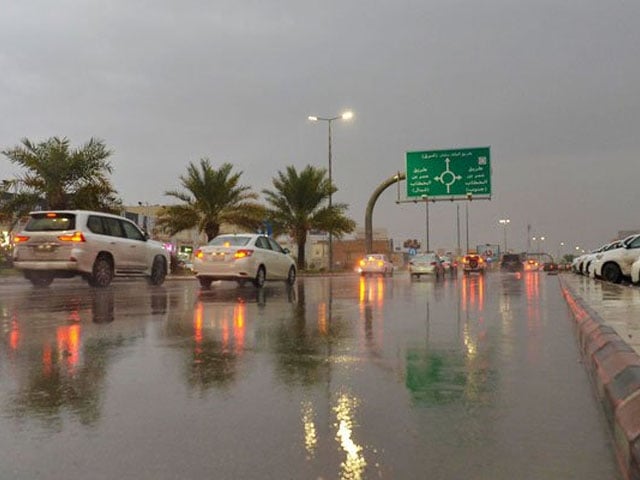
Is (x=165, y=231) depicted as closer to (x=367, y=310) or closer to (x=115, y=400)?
(x=367, y=310)

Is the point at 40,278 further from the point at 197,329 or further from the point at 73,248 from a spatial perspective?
the point at 197,329

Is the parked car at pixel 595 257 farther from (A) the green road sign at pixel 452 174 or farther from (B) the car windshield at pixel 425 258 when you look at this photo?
(A) the green road sign at pixel 452 174

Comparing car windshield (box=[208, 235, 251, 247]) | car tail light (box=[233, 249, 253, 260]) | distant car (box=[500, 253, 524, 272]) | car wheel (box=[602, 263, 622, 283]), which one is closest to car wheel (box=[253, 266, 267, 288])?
car tail light (box=[233, 249, 253, 260])

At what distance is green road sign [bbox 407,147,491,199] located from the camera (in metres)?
41.5

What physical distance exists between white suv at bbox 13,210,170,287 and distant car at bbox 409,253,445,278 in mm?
20939

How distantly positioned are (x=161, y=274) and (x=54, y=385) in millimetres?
14557

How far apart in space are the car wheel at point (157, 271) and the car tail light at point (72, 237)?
3.36 metres

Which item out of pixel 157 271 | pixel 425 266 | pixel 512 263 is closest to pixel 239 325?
pixel 157 271

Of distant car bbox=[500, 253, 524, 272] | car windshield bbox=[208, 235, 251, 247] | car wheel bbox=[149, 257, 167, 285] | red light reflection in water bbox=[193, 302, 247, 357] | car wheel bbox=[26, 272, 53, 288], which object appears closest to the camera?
red light reflection in water bbox=[193, 302, 247, 357]

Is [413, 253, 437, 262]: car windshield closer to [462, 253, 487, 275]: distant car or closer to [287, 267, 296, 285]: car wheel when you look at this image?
[462, 253, 487, 275]: distant car

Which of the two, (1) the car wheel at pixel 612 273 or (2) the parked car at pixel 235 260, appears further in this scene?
(1) the car wheel at pixel 612 273

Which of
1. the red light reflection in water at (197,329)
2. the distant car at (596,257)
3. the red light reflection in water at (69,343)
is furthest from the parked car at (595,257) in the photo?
the red light reflection in water at (69,343)

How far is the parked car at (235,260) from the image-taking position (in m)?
17.3

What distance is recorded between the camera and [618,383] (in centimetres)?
476
